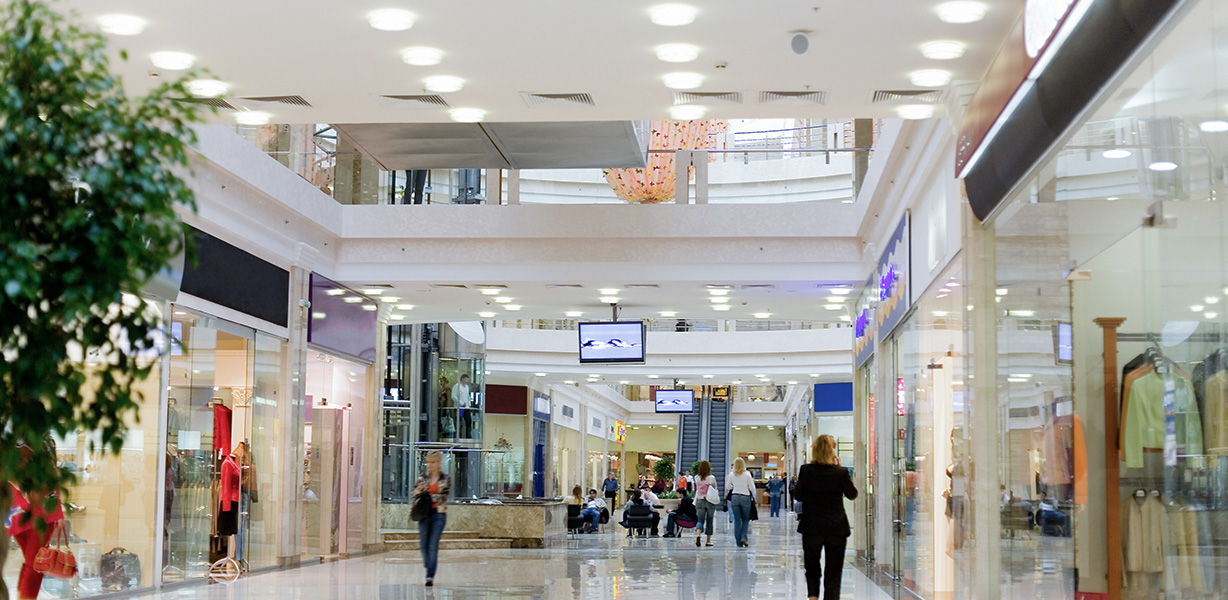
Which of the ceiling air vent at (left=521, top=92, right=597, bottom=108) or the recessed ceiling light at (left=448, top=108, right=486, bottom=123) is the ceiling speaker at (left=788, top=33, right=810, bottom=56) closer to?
the ceiling air vent at (left=521, top=92, right=597, bottom=108)

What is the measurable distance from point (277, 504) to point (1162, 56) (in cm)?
1075

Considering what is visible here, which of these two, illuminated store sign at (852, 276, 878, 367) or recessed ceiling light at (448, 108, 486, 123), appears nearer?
recessed ceiling light at (448, 108, 486, 123)

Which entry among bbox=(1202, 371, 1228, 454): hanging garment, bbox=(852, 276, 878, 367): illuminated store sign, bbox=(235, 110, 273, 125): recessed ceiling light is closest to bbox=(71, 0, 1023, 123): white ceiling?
bbox=(235, 110, 273, 125): recessed ceiling light

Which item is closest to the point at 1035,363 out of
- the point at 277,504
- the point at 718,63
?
the point at 718,63

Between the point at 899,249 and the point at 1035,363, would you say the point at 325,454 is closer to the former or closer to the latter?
the point at 899,249

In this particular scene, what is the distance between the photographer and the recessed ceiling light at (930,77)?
728 centimetres

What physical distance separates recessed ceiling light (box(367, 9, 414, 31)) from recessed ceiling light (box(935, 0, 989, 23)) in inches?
113

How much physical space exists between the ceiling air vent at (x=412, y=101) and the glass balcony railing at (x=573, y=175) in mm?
3820

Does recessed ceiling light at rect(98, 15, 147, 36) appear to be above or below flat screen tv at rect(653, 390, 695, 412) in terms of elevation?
above

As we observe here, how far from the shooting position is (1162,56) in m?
4.17

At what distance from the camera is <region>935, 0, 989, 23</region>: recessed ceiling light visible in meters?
6.13

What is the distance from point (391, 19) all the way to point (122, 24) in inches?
59.8

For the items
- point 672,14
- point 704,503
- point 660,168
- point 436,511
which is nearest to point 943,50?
point 672,14

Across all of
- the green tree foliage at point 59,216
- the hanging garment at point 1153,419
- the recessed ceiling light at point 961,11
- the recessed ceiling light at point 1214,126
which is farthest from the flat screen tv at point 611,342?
the green tree foliage at point 59,216
